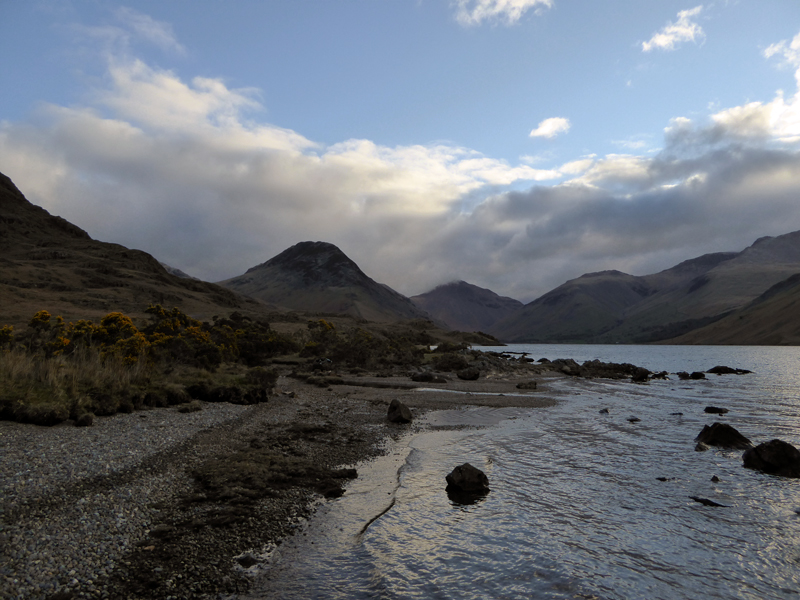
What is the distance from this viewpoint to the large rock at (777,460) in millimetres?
15469

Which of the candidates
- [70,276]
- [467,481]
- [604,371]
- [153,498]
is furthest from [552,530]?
[70,276]

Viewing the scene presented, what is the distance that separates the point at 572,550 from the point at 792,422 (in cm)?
2585

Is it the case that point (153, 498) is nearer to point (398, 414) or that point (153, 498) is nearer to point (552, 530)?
point (552, 530)

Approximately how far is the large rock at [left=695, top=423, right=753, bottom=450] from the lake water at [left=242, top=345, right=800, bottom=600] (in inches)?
38.3

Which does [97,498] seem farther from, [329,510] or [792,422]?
[792,422]

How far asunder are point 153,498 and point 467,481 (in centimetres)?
847

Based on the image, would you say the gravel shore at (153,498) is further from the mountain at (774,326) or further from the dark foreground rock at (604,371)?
the mountain at (774,326)

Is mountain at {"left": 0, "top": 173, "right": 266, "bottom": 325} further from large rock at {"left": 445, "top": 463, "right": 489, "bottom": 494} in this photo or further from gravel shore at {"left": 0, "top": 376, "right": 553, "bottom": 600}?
large rock at {"left": 445, "top": 463, "right": 489, "bottom": 494}

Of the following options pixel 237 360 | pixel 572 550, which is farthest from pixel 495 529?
pixel 237 360

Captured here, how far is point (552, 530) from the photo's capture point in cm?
1073

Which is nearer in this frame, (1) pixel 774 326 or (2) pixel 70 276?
(2) pixel 70 276

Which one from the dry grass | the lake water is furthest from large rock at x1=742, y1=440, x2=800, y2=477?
the dry grass

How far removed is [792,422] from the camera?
26.3 meters

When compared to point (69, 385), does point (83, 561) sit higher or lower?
lower
